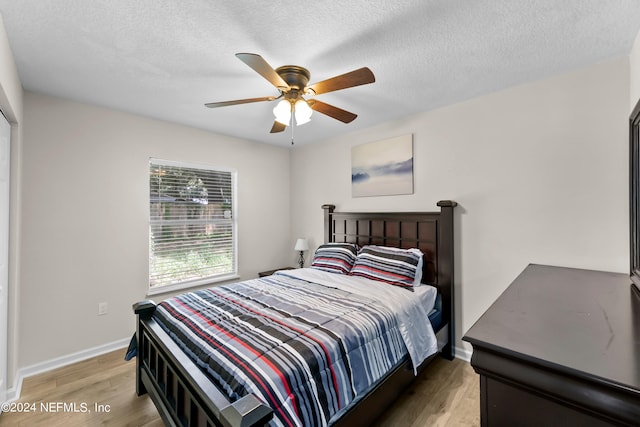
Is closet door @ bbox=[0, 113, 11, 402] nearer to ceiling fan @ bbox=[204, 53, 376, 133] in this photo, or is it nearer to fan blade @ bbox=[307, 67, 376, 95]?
ceiling fan @ bbox=[204, 53, 376, 133]

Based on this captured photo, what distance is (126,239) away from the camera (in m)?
2.91

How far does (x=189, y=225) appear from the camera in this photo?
11.2 ft

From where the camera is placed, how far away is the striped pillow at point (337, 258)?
308cm

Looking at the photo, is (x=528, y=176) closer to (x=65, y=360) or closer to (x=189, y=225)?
(x=189, y=225)

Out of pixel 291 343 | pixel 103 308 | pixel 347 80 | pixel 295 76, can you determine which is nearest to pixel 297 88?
pixel 295 76

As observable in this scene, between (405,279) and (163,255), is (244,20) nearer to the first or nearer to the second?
(405,279)

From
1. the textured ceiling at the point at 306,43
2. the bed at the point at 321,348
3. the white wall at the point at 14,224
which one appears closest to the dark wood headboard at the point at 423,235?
the bed at the point at 321,348

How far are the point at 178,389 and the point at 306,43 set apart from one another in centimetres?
214

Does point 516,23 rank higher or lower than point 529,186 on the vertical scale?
higher

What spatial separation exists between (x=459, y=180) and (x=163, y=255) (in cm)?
332

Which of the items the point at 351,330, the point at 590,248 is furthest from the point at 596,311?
the point at 590,248

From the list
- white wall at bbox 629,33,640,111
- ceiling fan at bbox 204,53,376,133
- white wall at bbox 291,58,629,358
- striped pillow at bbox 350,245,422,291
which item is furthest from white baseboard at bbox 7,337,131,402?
white wall at bbox 629,33,640,111

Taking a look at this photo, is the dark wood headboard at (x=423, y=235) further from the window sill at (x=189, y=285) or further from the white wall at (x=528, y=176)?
the window sill at (x=189, y=285)

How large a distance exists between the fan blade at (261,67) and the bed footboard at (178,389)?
1.52m
